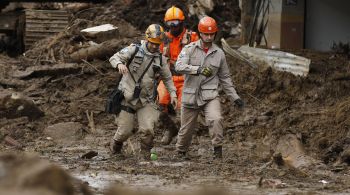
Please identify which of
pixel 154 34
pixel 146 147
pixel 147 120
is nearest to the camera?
pixel 154 34

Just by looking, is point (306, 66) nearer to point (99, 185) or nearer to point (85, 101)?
point (85, 101)

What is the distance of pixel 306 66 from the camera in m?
17.2

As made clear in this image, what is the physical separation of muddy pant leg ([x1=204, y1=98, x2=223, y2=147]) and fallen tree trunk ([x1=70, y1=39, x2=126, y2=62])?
23.9 feet

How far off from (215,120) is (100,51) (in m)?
7.59

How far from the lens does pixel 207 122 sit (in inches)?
Result: 490

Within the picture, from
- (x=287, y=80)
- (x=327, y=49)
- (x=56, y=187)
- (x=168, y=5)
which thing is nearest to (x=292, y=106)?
(x=287, y=80)

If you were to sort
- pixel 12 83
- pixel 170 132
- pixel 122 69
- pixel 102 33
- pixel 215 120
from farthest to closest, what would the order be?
pixel 102 33 < pixel 12 83 < pixel 170 132 < pixel 215 120 < pixel 122 69

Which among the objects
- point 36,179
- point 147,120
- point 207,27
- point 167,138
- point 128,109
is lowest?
point 167,138

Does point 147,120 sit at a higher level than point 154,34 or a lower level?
lower

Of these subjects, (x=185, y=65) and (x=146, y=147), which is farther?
(x=146, y=147)

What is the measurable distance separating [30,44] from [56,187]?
17.4 metres

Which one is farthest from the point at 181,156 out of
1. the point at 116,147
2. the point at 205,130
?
the point at 205,130

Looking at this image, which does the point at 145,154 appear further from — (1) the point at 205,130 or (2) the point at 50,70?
(2) the point at 50,70

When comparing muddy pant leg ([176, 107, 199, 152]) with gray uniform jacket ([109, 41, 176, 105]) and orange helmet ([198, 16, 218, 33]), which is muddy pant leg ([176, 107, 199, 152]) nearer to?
Answer: gray uniform jacket ([109, 41, 176, 105])
